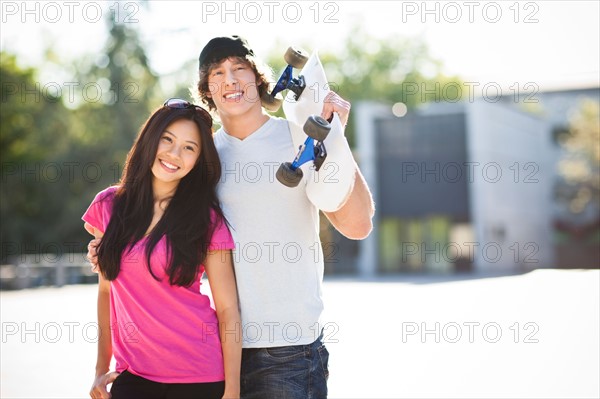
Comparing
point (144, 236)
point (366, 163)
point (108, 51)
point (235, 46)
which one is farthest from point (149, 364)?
point (108, 51)

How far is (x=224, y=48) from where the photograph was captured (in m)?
3.39

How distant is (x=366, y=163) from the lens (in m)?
36.9

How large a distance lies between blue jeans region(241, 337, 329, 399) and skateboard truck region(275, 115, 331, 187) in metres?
0.70

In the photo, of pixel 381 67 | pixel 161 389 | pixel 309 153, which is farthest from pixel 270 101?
pixel 381 67

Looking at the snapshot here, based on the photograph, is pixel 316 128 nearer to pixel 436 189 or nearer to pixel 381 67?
pixel 436 189

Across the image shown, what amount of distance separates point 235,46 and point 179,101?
1.13 feet

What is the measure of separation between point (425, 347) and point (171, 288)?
27.8ft

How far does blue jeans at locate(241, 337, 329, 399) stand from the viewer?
10.3ft

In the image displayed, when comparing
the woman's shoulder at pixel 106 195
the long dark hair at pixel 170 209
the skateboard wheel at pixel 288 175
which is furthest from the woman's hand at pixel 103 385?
the skateboard wheel at pixel 288 175

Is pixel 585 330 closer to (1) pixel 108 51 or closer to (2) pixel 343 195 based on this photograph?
(2) pixel 343 195

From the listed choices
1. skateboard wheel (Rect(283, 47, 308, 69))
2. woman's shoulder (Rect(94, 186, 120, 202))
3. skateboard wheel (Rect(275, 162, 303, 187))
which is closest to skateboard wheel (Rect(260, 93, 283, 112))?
skateboard wheel (Rect(283, 47, 308, 69))

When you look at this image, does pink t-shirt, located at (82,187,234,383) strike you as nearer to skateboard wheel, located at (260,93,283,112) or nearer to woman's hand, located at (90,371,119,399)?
woman's hand, located at (90,371,119,399)

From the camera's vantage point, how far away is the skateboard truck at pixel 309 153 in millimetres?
2922

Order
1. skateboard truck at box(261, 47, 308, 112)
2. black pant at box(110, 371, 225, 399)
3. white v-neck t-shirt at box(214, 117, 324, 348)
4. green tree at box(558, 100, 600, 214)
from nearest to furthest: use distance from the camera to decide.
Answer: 1. black pant at box(110, 371, 225, 399)
2. white v-neck t-shirt at box(214, 117, 324, 348)
3. skateboard truck at box(261, 47, 308, 112)
4. green tree at box(558, 100, 600, 214)
